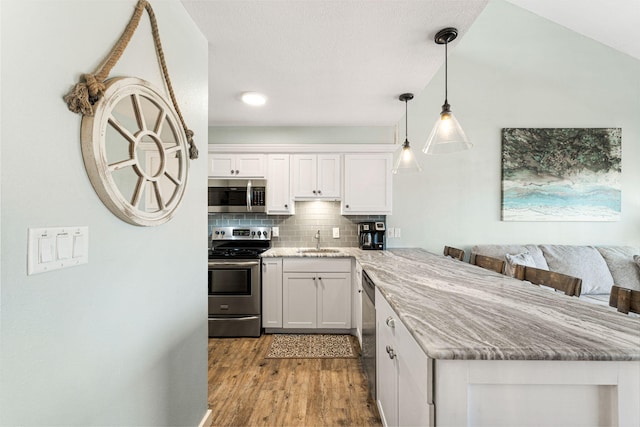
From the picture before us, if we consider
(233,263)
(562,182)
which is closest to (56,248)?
(233,263)

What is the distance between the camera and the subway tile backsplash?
3.79 m

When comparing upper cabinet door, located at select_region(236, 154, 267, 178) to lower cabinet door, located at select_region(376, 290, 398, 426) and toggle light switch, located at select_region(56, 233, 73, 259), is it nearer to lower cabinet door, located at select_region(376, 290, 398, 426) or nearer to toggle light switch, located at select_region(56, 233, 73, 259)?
lower cabinet door, located at select_region(376, 290, 398, 426)

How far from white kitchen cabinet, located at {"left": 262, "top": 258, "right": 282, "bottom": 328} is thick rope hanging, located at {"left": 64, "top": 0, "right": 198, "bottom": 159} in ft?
7.52

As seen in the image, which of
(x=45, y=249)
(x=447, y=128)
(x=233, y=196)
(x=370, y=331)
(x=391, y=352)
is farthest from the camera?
(x=233, y=196)

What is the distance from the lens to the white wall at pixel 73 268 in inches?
26.2

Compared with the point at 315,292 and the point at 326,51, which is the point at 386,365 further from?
the point at 326,51

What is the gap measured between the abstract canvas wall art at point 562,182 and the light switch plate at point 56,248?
4.22 m

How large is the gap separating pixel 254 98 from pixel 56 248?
7.37 feet

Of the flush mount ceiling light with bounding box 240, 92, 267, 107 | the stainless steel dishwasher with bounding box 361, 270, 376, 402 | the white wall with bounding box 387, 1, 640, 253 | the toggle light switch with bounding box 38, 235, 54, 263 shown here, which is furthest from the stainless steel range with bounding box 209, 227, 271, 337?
the toggle light switch with bounding box 38, 235, 54, 263

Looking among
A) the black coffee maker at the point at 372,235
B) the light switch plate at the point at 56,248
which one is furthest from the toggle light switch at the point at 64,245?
the black coffee maker at the point at 372,235

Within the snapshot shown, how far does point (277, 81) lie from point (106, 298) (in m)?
1.96

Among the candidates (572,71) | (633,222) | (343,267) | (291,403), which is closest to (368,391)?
(291,403)

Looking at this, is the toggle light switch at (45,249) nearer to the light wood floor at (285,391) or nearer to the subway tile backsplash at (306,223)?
the light wood floor at (285,391)

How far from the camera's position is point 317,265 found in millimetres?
3262
